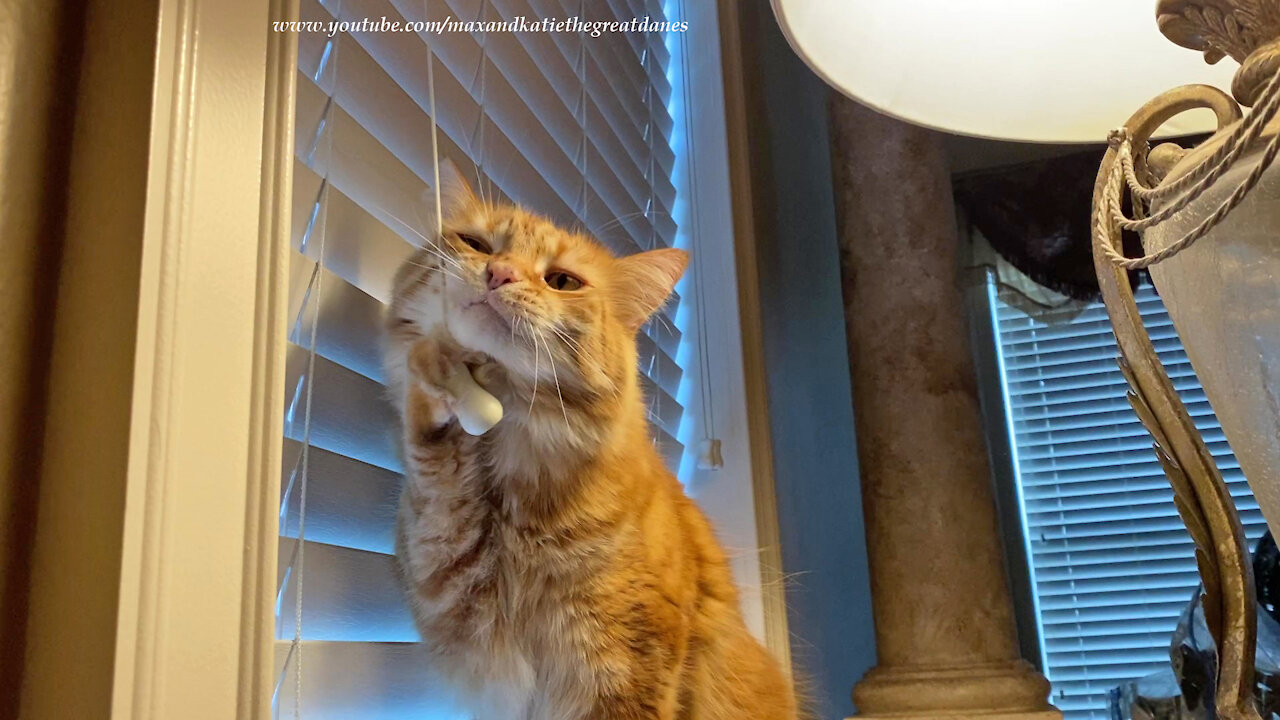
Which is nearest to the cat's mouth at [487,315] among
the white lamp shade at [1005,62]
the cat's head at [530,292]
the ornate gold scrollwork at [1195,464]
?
the cat's head at [530,292]

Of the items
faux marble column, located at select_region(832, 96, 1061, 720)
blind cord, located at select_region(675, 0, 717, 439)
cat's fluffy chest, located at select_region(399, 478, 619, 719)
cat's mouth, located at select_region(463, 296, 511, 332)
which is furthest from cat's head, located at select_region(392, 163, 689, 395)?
faux marble column, located at select_region(832, 96, 1061, 720)

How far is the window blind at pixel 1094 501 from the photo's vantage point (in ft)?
6.82

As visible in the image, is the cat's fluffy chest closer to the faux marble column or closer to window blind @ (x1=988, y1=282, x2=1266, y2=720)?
the faux marble column

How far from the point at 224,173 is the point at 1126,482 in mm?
2175

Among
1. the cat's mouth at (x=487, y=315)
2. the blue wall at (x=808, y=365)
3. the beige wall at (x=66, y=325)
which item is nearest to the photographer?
the beige wall at (x=66, y=325)

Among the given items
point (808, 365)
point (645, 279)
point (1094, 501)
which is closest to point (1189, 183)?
point (645, 279)

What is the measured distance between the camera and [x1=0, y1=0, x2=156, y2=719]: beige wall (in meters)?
0.43

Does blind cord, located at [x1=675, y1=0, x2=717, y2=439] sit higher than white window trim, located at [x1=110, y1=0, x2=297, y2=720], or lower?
higher

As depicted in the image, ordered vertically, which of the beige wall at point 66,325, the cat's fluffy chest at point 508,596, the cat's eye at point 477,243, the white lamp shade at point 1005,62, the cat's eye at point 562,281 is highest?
the white lamp shade at point 1005,62

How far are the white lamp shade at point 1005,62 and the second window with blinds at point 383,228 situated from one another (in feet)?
1.18

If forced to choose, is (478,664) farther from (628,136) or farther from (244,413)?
(628,136)

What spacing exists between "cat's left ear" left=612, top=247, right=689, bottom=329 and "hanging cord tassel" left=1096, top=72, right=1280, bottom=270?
1.27ft

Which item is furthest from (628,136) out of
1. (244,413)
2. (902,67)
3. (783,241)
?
(244,413)

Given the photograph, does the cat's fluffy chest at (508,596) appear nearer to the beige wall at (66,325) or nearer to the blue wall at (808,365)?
the beige wall at (66,325)
